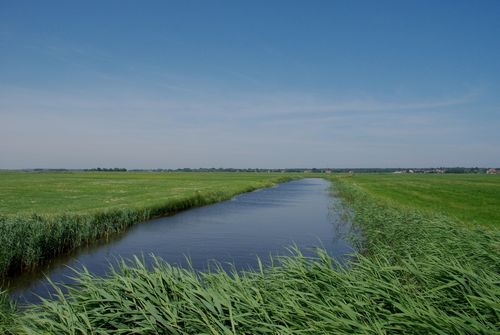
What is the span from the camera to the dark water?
15.9 metres

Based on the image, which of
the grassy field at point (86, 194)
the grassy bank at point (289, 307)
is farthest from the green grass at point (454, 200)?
the grassy field at point (86, 194)

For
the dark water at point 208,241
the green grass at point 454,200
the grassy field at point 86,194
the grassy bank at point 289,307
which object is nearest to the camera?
the grassy bank at point 289,307

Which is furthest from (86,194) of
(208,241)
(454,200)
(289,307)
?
(289,307)

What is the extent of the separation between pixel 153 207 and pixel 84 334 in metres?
28.1

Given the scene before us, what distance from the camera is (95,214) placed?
954 inches

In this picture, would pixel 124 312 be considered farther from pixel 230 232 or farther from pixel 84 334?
pixel 230 232

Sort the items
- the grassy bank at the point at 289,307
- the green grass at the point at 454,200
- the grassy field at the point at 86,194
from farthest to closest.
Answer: the grassy field at the point at 86,194, the green grass at the point at 454,200, the grassy bank at the point at 289,307

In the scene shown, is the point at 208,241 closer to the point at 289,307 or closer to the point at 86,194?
the point at 289,307

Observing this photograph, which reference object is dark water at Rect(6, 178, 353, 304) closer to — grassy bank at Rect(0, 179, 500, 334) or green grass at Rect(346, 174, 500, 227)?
grassy bank at Rect(0, 179, 500, 334)

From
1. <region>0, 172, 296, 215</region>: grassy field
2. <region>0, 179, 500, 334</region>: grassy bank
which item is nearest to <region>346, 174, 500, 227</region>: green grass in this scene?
<region>0, 179, 500, 334</region>: grassy bank

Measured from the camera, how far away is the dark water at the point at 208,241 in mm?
15906

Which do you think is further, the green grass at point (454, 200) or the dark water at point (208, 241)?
Result: the green grass at point (454, 200)

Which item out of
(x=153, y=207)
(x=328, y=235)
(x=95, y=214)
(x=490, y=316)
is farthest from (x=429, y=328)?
(x=153, y=207)

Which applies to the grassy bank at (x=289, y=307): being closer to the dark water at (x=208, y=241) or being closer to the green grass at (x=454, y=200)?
the dark water at (x=208, y=241)
